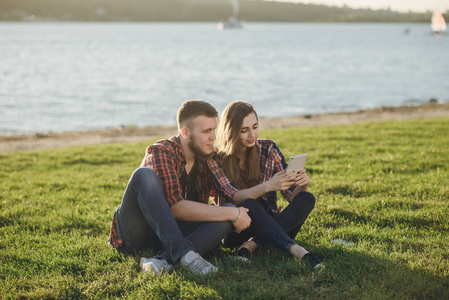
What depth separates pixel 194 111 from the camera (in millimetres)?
4316

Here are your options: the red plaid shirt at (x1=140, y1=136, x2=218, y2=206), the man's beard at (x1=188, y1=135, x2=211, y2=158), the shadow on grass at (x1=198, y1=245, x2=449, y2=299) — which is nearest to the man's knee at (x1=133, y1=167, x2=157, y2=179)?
the red plaid shirt at (x1=140, y1=136, x2=218, y2=206)

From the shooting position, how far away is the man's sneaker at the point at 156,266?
12.8ft

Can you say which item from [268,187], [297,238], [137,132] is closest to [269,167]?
[268,187]

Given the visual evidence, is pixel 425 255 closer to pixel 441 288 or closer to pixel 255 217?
pixel 441 288

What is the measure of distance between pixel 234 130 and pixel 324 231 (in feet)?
5.58

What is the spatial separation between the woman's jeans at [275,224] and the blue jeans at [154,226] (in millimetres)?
281

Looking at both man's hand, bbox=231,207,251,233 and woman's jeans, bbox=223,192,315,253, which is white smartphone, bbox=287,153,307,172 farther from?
man's hand, bbox=231,207,251,233

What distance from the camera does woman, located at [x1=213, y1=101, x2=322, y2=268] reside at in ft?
14.0

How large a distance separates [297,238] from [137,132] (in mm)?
12097

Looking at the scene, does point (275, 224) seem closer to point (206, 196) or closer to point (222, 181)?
point (222, 181)

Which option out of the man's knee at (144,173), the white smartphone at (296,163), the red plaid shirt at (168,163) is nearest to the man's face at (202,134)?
the red plaid shirt at (168,163)

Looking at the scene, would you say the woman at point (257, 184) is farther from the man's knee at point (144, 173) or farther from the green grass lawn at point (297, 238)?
the man's knee at point (144, 173)

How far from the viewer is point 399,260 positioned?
415 centimetres

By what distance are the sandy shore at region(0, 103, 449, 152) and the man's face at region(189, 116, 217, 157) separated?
10.4 meters
